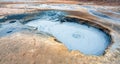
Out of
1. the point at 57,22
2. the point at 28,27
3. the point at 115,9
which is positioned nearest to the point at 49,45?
the point at 28,27

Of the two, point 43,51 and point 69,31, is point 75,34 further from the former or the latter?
point 43,51

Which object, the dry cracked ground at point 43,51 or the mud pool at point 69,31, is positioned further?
the mud pool at point 69,31

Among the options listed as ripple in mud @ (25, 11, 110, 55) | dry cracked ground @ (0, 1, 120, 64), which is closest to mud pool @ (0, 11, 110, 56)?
ripple in mud @ (25, 11, 110, 55)

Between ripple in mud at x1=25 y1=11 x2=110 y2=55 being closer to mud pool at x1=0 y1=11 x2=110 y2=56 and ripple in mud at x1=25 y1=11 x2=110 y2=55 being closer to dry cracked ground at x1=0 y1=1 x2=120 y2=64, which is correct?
mud pool at x1=0 y1=11 x2=110 y2=56

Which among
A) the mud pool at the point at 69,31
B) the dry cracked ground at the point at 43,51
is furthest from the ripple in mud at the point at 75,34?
the dry cracked ground at the point at 43,51

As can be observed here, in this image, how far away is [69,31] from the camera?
8672mm

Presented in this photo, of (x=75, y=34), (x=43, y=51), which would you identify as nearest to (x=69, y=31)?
(x=75, y=34)

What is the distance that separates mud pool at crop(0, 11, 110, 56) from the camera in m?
7.16

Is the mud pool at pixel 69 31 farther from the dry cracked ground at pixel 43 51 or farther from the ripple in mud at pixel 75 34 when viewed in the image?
the dry cracked ground at pixel 43 51

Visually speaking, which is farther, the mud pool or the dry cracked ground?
the mud pool

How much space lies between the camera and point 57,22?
977 centimetres

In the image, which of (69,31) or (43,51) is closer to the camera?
(43,51)

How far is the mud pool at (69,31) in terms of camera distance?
7.16m

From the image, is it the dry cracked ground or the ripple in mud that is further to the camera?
the ripple in mud
